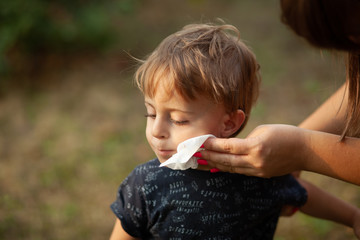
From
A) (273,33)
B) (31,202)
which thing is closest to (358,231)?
(31,202)

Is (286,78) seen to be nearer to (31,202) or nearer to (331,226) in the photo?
(331,226)

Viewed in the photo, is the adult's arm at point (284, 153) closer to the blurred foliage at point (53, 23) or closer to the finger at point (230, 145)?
the finger at point (230, 145)

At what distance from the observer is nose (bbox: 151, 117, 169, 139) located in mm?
1521

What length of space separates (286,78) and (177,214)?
384cm

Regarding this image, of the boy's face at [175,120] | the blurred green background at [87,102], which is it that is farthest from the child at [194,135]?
the blurred green background at [87,102]

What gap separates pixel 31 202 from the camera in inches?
127

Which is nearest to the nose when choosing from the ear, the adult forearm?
the ear

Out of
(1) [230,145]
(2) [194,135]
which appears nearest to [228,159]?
(1) [230,145]

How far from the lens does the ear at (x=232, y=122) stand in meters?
1.63

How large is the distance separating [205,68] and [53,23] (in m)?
3.92

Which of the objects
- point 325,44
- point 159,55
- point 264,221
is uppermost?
point 159,55

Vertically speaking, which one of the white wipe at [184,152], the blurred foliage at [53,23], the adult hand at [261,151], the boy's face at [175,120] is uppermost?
the blurred foliage at [53,23]

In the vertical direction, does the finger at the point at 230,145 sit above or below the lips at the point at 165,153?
below

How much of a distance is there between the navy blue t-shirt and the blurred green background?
0.75 m
